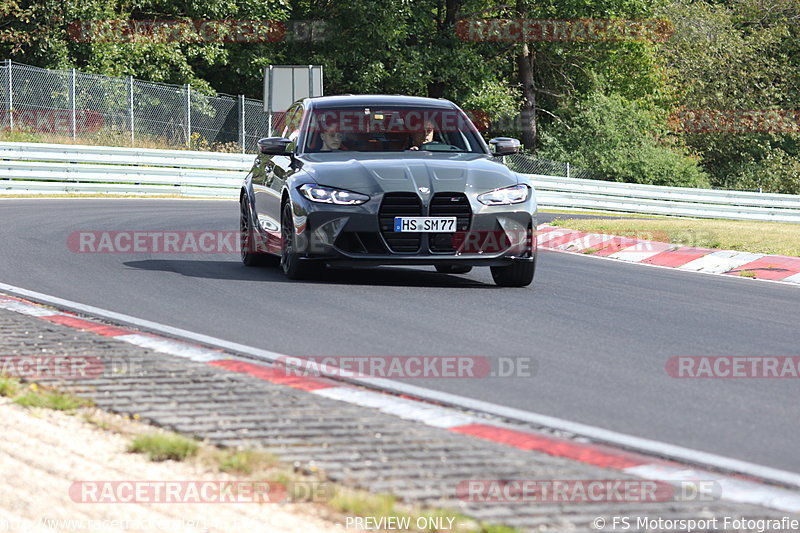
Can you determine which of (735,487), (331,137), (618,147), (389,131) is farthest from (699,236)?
(618,147)

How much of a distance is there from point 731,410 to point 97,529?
3291 mm

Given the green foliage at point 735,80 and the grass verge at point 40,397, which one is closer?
the grass verge at point 40,397

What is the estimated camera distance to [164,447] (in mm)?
4938

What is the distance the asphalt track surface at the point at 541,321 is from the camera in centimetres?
607

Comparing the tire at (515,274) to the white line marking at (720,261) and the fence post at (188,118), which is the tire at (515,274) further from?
the fence post at (188,118)

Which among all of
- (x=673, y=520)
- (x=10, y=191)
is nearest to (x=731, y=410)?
(x=673, y=520)

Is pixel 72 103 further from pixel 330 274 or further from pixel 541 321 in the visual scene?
pixel 541 321

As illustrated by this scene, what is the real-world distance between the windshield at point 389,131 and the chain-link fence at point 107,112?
18.4 meters

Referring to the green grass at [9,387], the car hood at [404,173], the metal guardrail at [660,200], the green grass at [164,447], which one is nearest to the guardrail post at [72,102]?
the metal guardrail at [660,200]

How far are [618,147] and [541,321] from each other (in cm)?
3507

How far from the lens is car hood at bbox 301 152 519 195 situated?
1022 centimetres

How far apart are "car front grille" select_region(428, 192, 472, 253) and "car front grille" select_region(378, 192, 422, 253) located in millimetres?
119

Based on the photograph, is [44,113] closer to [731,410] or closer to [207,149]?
[207,149]

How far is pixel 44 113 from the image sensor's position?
28906mm
